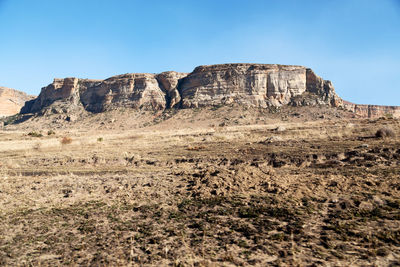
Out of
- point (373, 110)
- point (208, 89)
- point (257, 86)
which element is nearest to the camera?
point (257, 86)

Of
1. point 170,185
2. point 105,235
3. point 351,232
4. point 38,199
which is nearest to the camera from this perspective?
point 351,232

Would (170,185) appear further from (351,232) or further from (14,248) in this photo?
(351,232)

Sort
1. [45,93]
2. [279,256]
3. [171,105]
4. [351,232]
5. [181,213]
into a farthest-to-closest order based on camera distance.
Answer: [45,93] < [171,105] < [181,213] < [351,232] < [279,256]

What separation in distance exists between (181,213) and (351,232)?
148 inches

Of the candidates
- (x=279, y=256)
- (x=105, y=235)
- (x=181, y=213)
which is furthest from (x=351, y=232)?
(x=105, y=235)

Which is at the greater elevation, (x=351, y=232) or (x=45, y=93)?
(x=45, y=93)

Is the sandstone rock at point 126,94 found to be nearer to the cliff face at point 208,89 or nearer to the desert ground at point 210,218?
the cliff face at point 208,89

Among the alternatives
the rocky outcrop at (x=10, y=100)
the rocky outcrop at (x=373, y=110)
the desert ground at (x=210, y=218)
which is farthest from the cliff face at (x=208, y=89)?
the desert ground at (x=210, y=218)

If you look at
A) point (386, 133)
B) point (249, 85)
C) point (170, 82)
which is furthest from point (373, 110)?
point (386, 133)

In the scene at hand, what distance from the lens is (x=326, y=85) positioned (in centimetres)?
Result: 6931

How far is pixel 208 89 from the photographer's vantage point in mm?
73812

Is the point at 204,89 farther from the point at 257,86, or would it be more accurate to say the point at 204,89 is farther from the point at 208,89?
the point at 257,86

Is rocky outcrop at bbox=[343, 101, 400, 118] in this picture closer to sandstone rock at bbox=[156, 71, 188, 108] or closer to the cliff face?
the cliff face

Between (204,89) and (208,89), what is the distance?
4.41 ft
